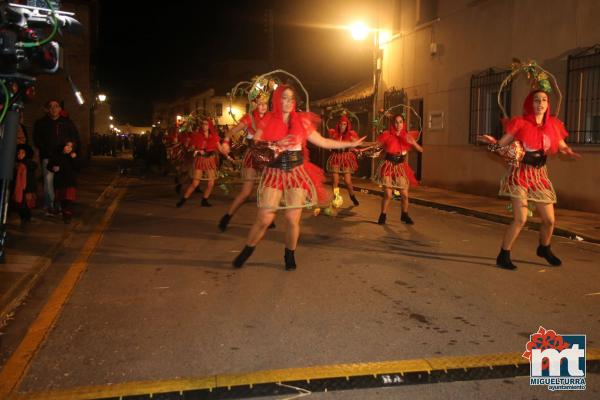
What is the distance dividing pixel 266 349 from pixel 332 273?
2333 mm

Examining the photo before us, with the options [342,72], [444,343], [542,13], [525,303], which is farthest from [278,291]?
[342,72]

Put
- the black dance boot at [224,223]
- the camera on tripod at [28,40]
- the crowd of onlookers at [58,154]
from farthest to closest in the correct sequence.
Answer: the crowd of onlookers at [58,154], the black dance boot at [224,223], the camera on tripod at [28,40]

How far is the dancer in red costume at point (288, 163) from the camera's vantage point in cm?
605

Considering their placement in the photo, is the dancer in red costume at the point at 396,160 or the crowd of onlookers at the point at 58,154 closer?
the crowd of onlookers at the point at 58,154

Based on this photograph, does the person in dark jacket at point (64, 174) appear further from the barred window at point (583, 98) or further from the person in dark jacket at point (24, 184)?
the barred window at point (583, 98)

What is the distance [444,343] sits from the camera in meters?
4.20

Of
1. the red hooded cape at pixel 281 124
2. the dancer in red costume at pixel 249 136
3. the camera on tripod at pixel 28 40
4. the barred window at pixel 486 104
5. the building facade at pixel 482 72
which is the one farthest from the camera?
the barred window at pixel 486 104

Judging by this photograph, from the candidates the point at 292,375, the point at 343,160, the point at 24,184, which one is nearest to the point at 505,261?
the point at 292,375

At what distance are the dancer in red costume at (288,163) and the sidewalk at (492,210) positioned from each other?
15.8 ft

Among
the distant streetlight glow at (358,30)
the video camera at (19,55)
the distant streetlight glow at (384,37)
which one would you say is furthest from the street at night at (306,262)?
the distant streetlight glow at (384,37)

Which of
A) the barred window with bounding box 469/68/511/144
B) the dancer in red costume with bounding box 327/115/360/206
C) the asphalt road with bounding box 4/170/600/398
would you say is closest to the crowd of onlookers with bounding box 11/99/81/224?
the asphalt road with bounding box 4/170/600/398

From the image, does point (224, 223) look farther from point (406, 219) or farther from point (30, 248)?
point (406, 219)

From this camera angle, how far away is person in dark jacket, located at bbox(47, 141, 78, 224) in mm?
9531

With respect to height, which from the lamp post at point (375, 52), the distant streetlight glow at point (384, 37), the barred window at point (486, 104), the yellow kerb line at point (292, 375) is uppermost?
the distant streetlight glow at point (384, 37)
